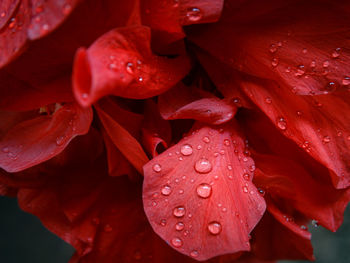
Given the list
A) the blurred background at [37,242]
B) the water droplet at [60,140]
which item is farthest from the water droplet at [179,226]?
the blurred background at [37,242]

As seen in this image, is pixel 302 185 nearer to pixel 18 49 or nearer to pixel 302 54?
pixel 302 54

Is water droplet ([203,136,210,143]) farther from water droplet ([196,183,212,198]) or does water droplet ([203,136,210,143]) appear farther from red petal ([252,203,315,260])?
red petal ([252,203,315,260])

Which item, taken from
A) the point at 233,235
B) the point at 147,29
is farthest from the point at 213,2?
the point at 233,235

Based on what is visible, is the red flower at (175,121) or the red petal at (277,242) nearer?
the red flower at (175,121)

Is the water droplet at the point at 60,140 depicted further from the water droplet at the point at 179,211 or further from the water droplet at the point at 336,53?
the water droplet at the point at 336,53

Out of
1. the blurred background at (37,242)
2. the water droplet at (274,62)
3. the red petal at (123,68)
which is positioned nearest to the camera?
the red petal at (123,68)

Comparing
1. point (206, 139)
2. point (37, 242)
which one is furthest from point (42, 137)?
point (37, 242)

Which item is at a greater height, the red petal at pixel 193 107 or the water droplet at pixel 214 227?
the red petal at pixel 193 107

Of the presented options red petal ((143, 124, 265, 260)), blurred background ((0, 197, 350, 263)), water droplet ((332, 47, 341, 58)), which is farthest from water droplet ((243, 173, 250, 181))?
blurred background ((0, 197, 350, 263))
